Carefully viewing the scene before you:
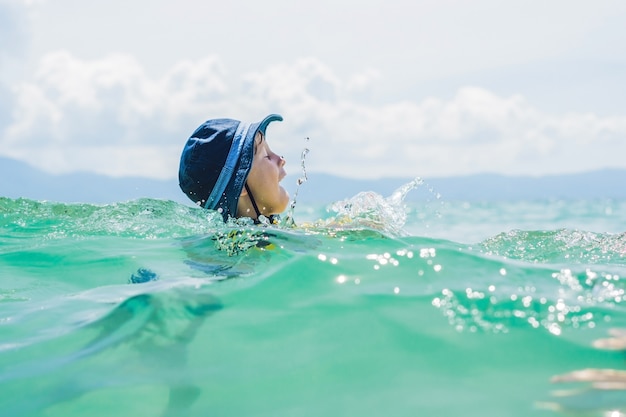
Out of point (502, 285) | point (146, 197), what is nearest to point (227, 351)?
point (502, 285)

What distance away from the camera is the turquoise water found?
101 inches

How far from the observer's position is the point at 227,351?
2.91 metres

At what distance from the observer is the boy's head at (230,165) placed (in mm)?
5422

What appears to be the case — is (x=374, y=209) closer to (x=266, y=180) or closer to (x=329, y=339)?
(x=266, y=180)

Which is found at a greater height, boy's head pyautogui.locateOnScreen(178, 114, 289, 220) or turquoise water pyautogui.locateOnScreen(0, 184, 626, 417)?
boy's head pyautogui.locateOnScreen(178, 114, 289, 220)

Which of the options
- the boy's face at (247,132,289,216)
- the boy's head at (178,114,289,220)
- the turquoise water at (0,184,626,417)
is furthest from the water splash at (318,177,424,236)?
the turquoise water at (0,184,626,417)

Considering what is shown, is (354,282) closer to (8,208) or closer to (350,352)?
(350,352)

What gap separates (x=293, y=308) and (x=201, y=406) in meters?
0.82

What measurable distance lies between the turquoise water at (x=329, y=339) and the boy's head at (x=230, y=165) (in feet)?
3.63

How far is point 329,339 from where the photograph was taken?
9.70 ft

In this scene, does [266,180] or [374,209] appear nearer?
[266,180]

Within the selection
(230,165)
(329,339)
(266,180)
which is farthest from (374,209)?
(329,339)

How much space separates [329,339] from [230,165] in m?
2.74

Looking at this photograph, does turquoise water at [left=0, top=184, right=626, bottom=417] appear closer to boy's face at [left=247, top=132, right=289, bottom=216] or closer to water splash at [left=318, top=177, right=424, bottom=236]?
boy's face at [left=247, top=132, right=289, bottom=216]
